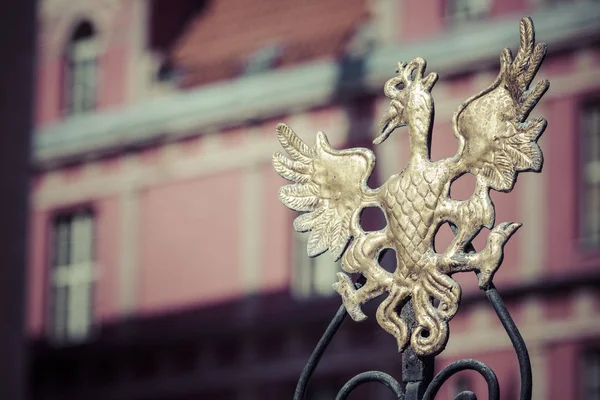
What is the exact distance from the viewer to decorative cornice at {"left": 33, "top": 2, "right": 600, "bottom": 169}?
1722 cm

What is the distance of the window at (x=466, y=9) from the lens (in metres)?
17.8

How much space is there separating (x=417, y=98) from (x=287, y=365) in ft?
46.0

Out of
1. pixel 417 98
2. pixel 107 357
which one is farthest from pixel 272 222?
pixel 417 98

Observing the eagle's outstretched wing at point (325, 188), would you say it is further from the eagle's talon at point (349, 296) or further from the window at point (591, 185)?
the window at point (591, 185)

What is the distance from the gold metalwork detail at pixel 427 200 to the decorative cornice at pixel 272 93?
40.8 feet

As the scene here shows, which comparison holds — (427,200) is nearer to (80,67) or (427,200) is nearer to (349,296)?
(349,296)

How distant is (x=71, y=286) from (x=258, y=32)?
377 centimetres

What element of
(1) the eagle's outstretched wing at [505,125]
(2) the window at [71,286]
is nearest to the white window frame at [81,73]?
(2) the window at [71,286]

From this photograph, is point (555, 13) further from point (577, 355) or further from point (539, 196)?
point (577, 355)

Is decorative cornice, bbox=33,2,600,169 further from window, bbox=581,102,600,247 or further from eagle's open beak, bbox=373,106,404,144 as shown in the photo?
eagle's open beak, bbox=373,106,404,144

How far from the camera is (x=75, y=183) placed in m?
20.9

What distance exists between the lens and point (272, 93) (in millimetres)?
19109

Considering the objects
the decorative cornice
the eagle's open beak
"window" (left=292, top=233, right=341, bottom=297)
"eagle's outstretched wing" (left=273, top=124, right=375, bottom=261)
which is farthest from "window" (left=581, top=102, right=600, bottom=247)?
the eagle's open beak

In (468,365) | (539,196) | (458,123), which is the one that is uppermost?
(539,196)
